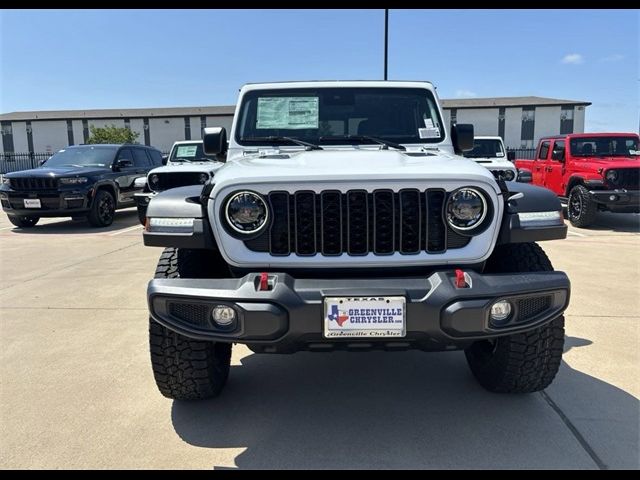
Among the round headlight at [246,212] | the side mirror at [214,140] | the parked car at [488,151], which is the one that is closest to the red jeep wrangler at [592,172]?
the parked car at [488,151]

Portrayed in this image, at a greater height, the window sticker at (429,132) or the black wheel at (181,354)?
the window sticker at (429,132)

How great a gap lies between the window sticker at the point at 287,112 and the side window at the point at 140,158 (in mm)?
9375

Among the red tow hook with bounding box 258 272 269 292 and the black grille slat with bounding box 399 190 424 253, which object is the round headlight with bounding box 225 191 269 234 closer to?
the red tow hook with bounding box 258 272 269 292

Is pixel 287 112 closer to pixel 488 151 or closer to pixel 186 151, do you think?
pixel 186 151

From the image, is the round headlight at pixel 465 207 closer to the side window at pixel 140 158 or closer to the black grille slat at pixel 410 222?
the black grille slat at pixel 410 222

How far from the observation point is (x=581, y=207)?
33.2 ft

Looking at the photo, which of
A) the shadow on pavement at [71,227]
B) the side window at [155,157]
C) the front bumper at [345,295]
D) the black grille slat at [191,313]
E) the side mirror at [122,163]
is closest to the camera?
the front bumper at [345,295]

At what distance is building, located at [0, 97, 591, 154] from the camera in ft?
171

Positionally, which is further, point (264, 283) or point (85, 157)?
point (85, 157)

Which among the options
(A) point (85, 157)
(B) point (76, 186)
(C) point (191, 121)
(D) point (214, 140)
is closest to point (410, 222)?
(D) point (214, 140)

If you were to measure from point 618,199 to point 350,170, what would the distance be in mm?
9052

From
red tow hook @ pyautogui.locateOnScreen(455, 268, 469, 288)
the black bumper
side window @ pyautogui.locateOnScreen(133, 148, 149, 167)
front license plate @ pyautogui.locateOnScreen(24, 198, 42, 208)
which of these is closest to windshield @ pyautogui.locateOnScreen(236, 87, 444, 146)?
red tow hook @ pyautogui.locateOnScreen(455, 268, 469, 288)

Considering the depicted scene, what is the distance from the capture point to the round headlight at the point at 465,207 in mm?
2432

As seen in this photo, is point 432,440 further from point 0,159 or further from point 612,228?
point 0,159
